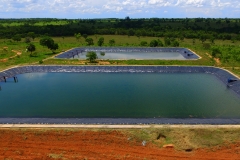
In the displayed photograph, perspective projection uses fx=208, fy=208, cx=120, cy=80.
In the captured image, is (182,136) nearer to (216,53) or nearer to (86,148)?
(86,148)

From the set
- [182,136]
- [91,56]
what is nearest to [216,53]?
[91,56]

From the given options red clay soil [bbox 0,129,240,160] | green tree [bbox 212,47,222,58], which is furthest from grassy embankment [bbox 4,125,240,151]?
green tree [bbox 212,47,222,58]

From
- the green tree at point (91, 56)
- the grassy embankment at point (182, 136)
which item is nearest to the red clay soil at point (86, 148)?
the grassy embankment at point (182, 136)

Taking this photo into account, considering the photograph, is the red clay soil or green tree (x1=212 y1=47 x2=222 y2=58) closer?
the red clay soil

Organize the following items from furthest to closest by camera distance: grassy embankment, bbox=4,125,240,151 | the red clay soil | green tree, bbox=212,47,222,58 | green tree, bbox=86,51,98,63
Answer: green tree, bbox=212,47,222,58 < green tree, bbox=86,51,98,63 < grassy embankment, bbox=4,125,240,151 < the red clay soil

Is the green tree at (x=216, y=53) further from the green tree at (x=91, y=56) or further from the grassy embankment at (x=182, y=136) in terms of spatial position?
the grassy embankment at (x=182, y=136)

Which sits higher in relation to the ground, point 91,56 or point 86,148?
point 91,56

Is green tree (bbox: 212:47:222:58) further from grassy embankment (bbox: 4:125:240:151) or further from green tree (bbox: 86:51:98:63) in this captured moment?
grassy embankment (bbox: 4:125:240:151)

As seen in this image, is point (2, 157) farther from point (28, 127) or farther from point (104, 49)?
point (104, 49)

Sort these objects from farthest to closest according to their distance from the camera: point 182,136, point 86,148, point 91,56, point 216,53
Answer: point 216,53 < point 91,56 < point 182,136 < point 86,148
